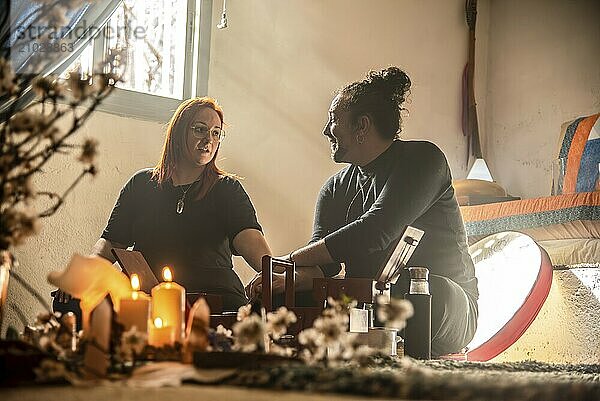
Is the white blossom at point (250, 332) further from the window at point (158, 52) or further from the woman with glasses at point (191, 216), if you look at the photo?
the window at point (158, 52)

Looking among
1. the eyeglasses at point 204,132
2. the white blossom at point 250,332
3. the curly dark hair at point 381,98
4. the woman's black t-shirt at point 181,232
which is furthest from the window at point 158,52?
the white blossom at point 250,332

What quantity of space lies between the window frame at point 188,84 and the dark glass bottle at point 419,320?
0.89 m

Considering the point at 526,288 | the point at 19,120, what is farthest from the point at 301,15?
the point at 19,120

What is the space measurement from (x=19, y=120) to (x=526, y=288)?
7.60 ft

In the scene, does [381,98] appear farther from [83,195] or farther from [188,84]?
[83,195]

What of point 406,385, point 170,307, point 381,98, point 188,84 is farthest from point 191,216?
point 406,385

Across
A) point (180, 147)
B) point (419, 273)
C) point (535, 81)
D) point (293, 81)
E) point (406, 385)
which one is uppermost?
point (535, 81)

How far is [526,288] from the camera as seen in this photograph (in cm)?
324

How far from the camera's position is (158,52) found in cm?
288

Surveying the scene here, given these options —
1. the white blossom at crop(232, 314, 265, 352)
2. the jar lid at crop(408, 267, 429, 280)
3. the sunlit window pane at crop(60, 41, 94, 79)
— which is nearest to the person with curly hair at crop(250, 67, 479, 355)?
the jar lid at crop(408, 267, 429, 280)

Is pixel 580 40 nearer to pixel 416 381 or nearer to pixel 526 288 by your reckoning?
pixel 526 288

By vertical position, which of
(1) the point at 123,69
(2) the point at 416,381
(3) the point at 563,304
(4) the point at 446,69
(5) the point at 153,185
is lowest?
(2) the point at 416,381

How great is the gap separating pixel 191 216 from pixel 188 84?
0.42 meters

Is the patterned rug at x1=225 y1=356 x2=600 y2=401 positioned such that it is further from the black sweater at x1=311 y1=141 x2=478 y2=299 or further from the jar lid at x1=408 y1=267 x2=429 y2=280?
the black sweater at x1=311 y1=141 x2=478 y2=299
